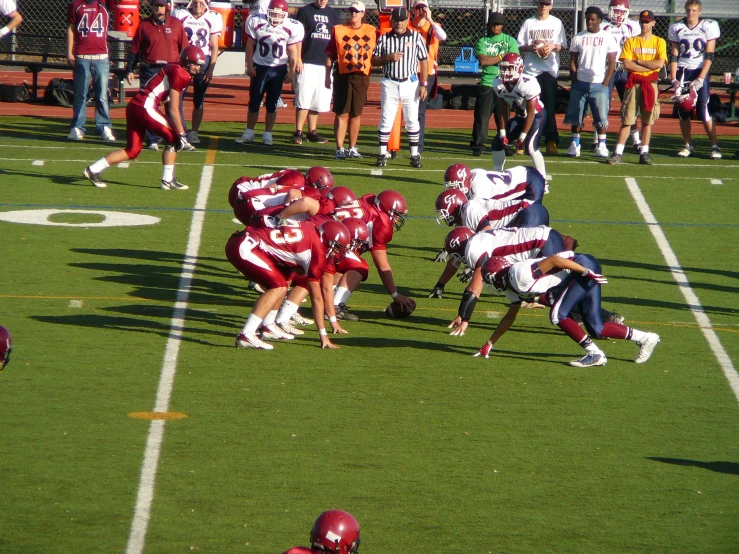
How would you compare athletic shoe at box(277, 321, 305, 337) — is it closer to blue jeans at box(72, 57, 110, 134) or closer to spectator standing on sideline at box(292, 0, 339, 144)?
spectator standing on sideline at box(292, 0, 339, 144)

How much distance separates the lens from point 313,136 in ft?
54.1

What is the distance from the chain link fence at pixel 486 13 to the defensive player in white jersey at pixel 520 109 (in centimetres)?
678

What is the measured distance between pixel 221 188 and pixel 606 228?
435 centimetres

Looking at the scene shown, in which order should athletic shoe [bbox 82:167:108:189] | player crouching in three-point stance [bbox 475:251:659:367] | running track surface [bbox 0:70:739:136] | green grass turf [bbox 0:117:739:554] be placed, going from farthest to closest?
running track surface [bbox 0:70:739:136] → athletic shoe [bbox 82:167:108:189] → player crouching in three-point stance [bbox 475:251:659:367] → green grass turf [bbox 0:117:739:554]

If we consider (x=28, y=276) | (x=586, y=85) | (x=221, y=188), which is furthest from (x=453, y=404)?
(x=586, y=85)

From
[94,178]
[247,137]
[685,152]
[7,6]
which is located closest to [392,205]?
[94,178]

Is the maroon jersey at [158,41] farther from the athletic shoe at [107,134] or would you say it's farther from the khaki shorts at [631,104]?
the khaki shorts at [631,104]

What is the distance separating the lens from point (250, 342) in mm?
8352

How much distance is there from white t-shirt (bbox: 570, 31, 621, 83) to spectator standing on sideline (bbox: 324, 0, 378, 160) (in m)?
2.78

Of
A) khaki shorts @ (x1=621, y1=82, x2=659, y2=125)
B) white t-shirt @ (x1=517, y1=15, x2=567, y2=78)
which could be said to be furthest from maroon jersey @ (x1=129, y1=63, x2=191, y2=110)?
khaki shorts @ (x1=621, y1=82, x2=659, y2=125)

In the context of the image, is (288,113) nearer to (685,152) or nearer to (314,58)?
(314,58)

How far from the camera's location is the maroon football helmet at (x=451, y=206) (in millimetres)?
9461

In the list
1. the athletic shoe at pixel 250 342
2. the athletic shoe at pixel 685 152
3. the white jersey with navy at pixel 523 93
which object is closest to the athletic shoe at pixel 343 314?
the athletic shoe at pixel 250 342

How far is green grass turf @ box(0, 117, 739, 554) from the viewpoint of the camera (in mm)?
5766
